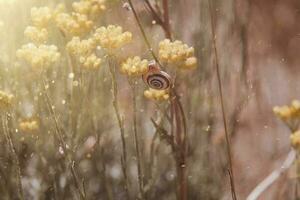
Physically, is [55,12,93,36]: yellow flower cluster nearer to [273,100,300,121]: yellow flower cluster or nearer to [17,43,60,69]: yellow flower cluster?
[17,43,60,69]: yellow flower cluster

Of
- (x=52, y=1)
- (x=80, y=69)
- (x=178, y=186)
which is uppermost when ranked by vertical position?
(x=52, y=1)

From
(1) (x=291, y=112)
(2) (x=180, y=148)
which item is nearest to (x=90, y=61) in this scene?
(2) (x=180, y=148)

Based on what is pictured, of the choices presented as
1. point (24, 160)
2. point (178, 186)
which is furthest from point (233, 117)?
point (24, 160)

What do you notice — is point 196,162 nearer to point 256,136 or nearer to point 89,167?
point 256,136

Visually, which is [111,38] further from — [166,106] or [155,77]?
[166,106]

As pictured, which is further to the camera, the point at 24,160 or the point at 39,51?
the point at 24,160

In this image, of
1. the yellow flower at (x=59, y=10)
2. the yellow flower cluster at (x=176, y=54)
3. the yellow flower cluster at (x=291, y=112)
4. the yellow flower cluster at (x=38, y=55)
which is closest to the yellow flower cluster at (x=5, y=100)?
the yellow flower cluster at (x=38, y=55)
